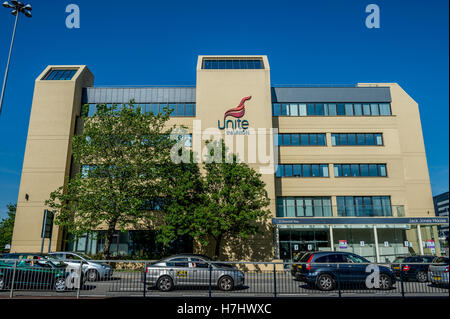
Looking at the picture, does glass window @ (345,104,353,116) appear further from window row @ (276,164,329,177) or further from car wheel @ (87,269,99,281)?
car wheel @ (87,269,99,281)

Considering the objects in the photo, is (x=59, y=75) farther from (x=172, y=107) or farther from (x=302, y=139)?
(x=302, y=139)

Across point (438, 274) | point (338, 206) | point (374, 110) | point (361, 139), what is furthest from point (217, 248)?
point (374, 110)

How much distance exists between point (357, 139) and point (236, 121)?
465 inches

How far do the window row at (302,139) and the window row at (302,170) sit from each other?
2.11 metres

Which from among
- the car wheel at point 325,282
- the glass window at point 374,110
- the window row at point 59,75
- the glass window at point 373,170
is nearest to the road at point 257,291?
the car wheel at point 325,282

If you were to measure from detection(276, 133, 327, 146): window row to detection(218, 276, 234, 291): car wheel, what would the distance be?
1955cm

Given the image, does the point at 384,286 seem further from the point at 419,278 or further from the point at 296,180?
the point at 296,180

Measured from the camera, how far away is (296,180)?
30.0 m

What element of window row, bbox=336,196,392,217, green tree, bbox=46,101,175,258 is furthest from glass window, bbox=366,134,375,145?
green tree, bbox=46,101,175,258

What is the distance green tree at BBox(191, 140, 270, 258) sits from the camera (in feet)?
73.9

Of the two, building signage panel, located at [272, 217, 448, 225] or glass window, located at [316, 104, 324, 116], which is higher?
glass window, located at [316, 104, 324, 116]

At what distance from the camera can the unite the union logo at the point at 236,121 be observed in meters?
28.9

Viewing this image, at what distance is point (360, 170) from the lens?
30438 mm
